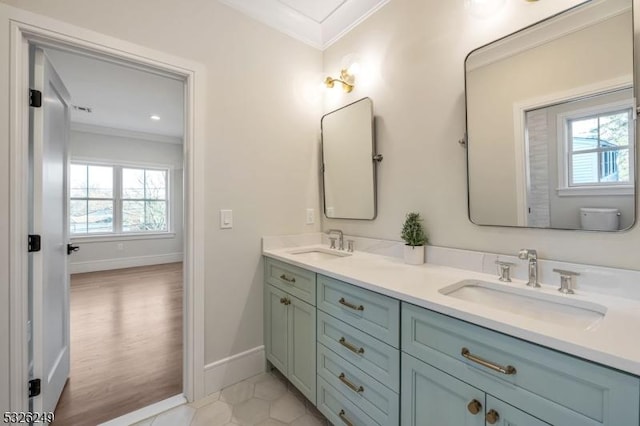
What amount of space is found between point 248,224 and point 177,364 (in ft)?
4.17

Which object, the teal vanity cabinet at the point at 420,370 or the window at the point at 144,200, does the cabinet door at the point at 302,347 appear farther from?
the window at the point at 144,200

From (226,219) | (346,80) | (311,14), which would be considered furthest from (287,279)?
(311,14)

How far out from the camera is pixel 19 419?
4.27 feet

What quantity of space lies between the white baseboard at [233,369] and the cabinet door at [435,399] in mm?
1234

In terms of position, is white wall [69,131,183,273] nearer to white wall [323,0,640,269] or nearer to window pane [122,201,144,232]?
window pane [122,201,144,232]

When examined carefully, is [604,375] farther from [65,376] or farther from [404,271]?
[65,376]

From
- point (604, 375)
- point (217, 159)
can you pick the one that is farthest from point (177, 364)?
point (604, 375)

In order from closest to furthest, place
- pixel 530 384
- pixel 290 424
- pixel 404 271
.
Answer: pixel 530 384 < pixel 404 271 < pixel 290 424

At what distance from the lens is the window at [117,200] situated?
506 cm

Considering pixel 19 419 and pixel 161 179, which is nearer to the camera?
Result: pixel 19 419

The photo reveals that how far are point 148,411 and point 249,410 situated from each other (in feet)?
1.94

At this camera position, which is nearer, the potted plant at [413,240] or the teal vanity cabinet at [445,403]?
the teal vanity cabinet at [445,403]

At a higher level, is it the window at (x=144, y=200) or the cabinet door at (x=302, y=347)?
the window at (x=144, y=200)

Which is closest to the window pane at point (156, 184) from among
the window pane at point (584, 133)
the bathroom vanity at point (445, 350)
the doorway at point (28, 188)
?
the doorway at point (28, 188)
